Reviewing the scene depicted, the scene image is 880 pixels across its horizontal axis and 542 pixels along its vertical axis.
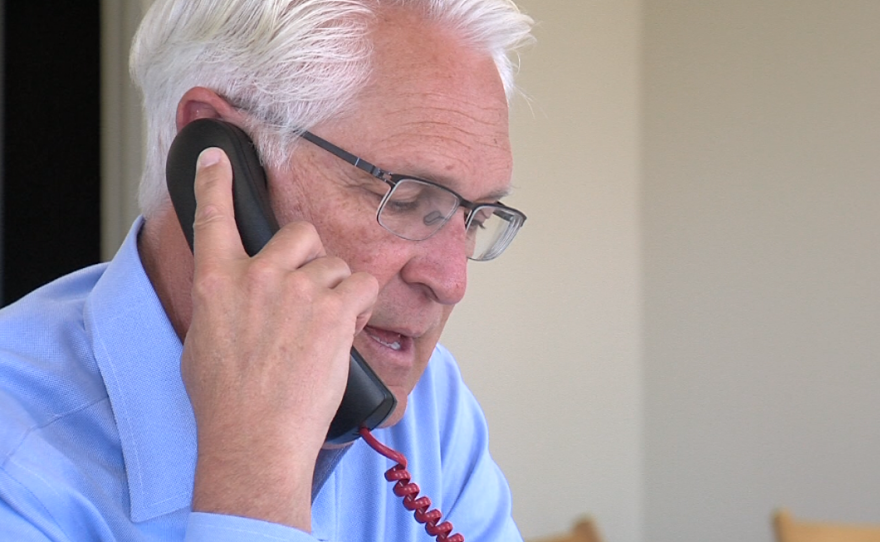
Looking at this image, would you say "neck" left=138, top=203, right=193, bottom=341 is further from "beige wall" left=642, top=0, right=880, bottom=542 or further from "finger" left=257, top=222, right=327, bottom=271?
"beige wall" left=642, top=0, right=880, bottom=542

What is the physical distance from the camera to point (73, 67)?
228cm

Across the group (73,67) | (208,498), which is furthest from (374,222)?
(73,67)

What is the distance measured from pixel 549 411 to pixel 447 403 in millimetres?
1197

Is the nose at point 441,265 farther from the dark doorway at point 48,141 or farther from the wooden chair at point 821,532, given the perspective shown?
the dark doorway at point 48,141

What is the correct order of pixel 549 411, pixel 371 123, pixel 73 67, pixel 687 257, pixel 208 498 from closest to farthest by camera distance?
pixel 208 498 < pixel 371 123 < pixel 73 67 < pixel 549 411 < pixel 687 257

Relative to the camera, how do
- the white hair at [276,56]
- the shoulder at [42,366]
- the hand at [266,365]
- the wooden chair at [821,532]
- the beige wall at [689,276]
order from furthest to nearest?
the beige wall at [689,276]
the wooden chair at [821,532]
the white hair at [276,56]
the shoulder at [42,366]
the hand at [266,365]

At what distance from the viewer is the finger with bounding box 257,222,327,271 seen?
2.88ft

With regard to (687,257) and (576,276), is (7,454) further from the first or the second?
(687,257)

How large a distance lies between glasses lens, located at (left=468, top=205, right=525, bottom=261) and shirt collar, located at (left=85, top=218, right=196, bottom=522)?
37 cm

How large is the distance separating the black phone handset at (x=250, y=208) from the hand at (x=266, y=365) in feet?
0.20

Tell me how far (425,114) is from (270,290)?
0.96 feet

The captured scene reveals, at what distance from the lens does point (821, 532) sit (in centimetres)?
196

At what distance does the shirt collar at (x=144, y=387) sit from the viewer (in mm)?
934

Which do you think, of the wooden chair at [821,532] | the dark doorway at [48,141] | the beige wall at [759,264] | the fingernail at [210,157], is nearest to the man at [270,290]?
the fingernail at [210,157]
